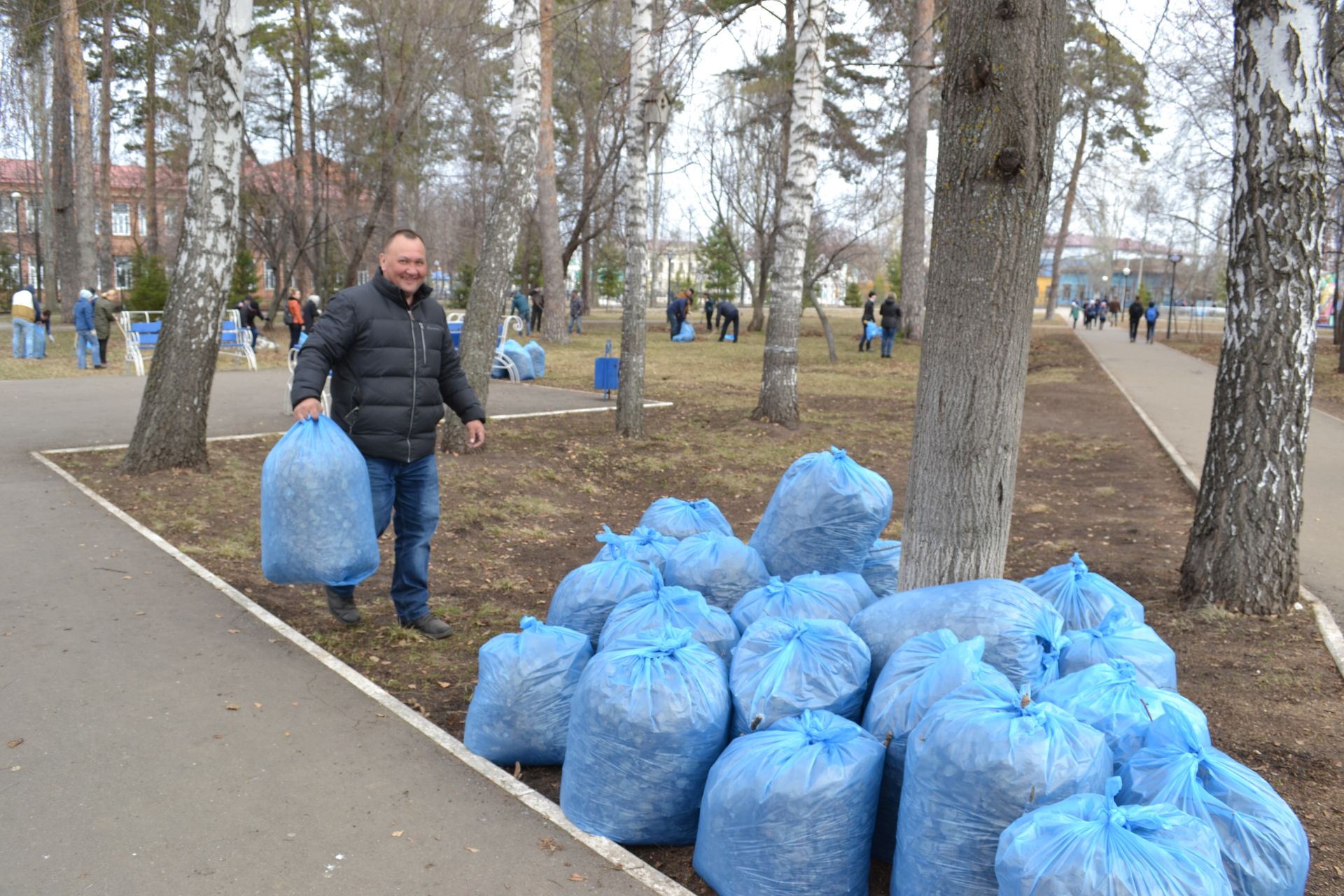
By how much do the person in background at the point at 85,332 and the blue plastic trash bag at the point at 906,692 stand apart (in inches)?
670

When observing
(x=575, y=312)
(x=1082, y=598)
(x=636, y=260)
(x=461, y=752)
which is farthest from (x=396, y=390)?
(x=575, y=312)

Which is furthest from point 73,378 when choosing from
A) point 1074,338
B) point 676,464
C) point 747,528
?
point 1074,338

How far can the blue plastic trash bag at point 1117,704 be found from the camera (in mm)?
2844

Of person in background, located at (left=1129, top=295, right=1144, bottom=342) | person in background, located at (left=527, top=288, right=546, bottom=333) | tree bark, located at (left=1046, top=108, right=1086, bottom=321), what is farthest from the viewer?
tree bark, located at (left=1046, top=108, right=1086, bottom=321)

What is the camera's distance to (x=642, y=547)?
454cm

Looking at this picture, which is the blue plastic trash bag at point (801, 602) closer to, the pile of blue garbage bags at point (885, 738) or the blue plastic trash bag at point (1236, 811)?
the pile of blue garbage bags at point (885, 738)

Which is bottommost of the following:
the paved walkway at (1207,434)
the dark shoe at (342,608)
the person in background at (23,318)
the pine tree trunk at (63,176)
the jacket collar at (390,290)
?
the dark shoe at (342,608)

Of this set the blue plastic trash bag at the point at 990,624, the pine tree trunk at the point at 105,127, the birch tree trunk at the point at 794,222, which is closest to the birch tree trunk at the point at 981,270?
the blue plastic trash bag at the point at 990,624

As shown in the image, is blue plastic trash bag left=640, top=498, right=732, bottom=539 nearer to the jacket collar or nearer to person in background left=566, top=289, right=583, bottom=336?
the jacket collar

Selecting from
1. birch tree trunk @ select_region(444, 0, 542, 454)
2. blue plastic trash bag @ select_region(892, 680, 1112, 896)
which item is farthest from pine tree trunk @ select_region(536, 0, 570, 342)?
blue plastic trash bag @ select_region(892, 680, 1112, 896)

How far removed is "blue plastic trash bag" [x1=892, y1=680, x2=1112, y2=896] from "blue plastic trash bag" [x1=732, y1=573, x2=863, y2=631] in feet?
3.40

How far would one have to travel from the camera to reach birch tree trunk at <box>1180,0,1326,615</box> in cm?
507

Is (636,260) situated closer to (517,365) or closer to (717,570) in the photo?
(717,570)

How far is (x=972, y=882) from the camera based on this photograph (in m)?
2.50
